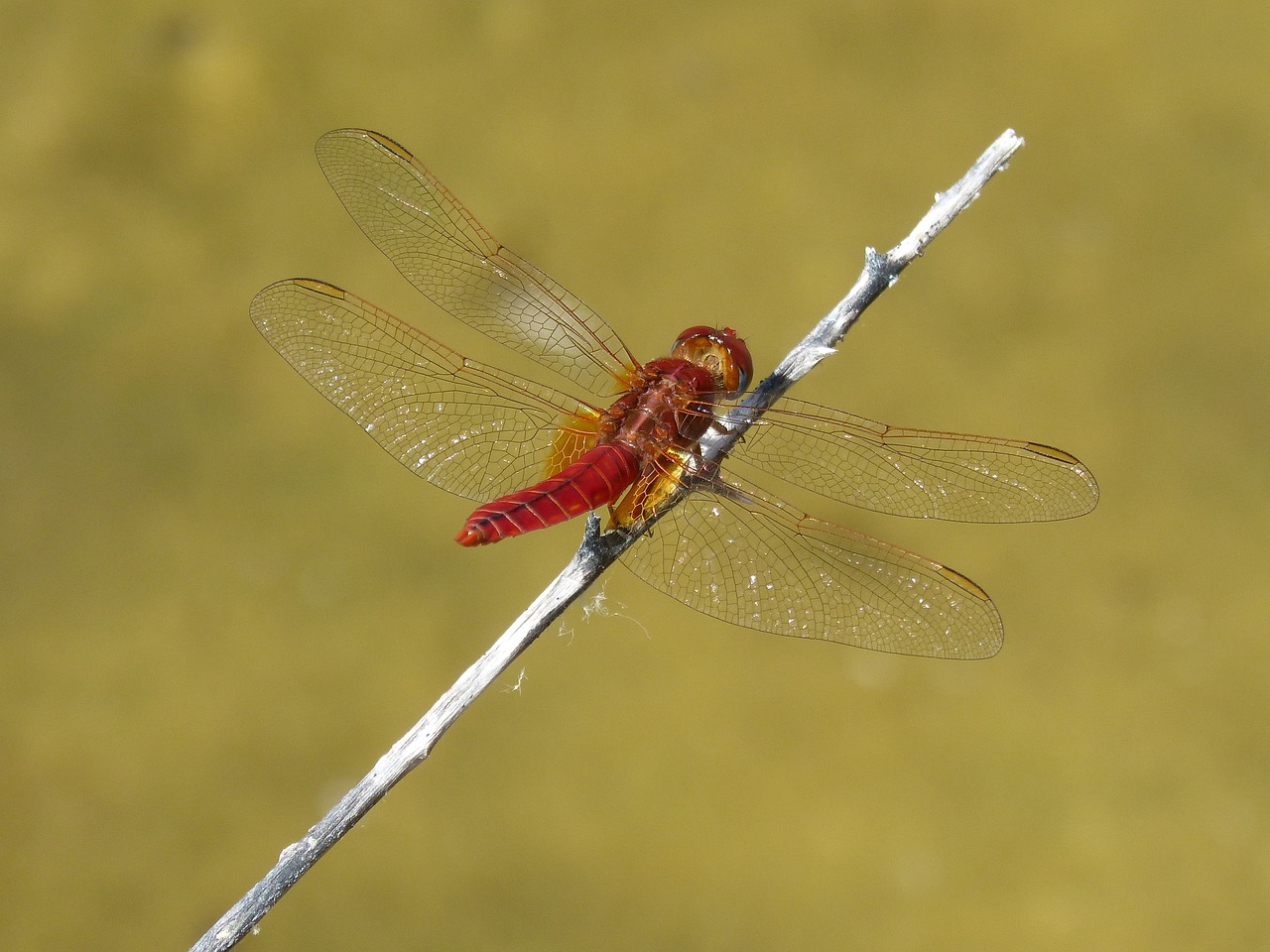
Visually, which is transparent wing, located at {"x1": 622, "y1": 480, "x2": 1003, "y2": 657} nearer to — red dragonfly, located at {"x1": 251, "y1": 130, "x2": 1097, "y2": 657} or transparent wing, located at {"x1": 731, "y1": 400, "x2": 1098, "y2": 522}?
red dragonfly, located at {"x1": 251, "y1": 130, "x2": 1097, "y2": 657}

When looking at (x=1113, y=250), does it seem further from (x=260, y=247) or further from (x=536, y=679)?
(x=260, y=247)

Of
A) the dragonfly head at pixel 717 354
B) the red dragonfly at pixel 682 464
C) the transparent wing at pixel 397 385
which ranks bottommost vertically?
the transparent wing at pixel 397 385

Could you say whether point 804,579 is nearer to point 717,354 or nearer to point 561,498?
point 561,498

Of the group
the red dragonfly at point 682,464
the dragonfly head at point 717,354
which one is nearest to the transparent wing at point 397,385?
the red dragonfly at point 682,464

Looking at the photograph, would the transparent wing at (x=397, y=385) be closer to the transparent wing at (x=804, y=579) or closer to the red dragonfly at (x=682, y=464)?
the red dragonfly at (x=682, y=464)

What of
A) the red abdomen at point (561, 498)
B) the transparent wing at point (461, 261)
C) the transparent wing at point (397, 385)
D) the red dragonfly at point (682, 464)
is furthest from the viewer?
the transparent wing at point (461, 261)

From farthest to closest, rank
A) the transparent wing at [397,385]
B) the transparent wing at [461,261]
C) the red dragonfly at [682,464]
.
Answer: the transparent wing at [461,261]
the transparent wing at [397,385]
the red dragonfly at [682,464]

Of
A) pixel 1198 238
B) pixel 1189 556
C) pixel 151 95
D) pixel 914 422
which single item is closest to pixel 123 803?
pixel 151 95
